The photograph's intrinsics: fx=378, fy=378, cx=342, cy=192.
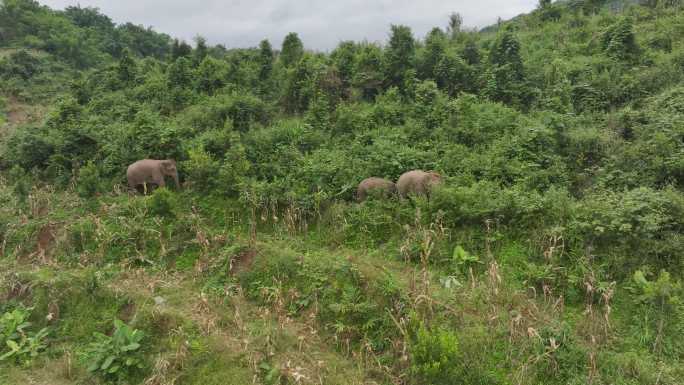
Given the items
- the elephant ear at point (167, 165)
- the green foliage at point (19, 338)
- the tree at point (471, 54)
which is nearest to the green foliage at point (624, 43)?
the tree at point (471, 54)

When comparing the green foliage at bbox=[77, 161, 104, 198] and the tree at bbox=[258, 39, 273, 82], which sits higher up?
the tree at bbox=[258, 39, 273, 82]

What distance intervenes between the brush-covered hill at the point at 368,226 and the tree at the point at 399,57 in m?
0.07

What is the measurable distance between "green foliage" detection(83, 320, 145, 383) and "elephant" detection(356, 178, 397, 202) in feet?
15.4

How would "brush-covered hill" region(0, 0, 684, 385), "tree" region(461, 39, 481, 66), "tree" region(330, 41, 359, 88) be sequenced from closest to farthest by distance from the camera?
"brush-covered hill" region(0, 0, 684, 385) → "tree" region(461, 39, 481, 66) → "tree" region(330, 41, 359, 88)

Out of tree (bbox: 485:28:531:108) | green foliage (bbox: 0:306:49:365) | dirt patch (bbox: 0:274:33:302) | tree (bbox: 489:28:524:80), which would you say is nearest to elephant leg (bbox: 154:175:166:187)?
dirt patch (bbox: 0:274:33:302)

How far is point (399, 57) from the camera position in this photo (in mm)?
12773

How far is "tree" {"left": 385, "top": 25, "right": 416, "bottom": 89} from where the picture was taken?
12781mm

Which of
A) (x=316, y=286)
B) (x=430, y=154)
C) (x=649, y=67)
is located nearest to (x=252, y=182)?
(x=316, y=286)

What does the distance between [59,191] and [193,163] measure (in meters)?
3.93

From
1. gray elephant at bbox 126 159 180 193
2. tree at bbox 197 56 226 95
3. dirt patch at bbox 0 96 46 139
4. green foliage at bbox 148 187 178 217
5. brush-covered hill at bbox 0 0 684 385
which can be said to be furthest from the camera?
dirt patch at bbox 0 96 46 139

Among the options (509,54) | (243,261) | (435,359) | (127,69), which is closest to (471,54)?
(509,54)

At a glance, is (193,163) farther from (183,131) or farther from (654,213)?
(654,213)

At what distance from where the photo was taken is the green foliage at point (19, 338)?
5297 millimetres

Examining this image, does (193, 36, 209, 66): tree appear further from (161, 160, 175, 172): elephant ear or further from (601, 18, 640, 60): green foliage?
(601, 18, 640, 60): green foliage
